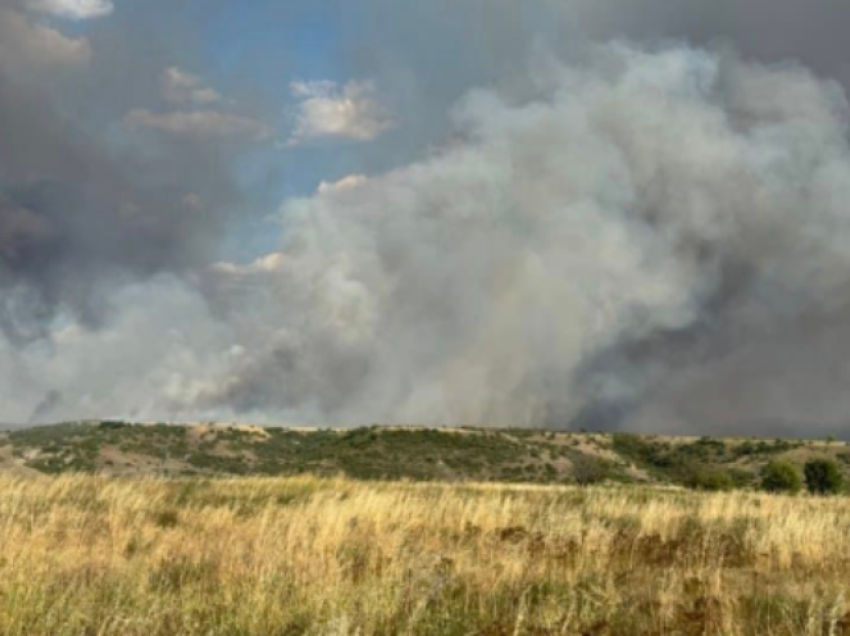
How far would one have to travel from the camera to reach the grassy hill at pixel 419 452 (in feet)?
275

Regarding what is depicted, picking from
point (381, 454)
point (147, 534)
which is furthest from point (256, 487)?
point (381, 454)

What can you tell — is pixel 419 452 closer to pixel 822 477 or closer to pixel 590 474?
pixel 590 474

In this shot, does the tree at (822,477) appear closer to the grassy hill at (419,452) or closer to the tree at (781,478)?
the tree at (781,478)

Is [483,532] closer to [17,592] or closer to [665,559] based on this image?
[665,559]

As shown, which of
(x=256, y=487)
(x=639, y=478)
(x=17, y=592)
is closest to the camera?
(x=17, y=592)

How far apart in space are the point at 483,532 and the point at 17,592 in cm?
744

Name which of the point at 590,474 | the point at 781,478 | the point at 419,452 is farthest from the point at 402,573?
the point at 419,452

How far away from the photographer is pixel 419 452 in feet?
315

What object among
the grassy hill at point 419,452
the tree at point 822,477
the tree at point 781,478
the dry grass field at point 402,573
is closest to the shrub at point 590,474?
the grassy hill at point 419,452

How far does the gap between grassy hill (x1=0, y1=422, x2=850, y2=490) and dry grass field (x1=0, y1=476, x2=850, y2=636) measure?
58.2 meters

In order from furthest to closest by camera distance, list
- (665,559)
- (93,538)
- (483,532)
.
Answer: (483,532), (93,538), (665,559)

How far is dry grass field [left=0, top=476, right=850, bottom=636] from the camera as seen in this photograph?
7129mm

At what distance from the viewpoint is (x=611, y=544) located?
1208 centimetres

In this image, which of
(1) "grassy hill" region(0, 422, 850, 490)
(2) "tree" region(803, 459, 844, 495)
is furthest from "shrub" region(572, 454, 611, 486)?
(2) "tree" region(803, 459, 844, 495)
